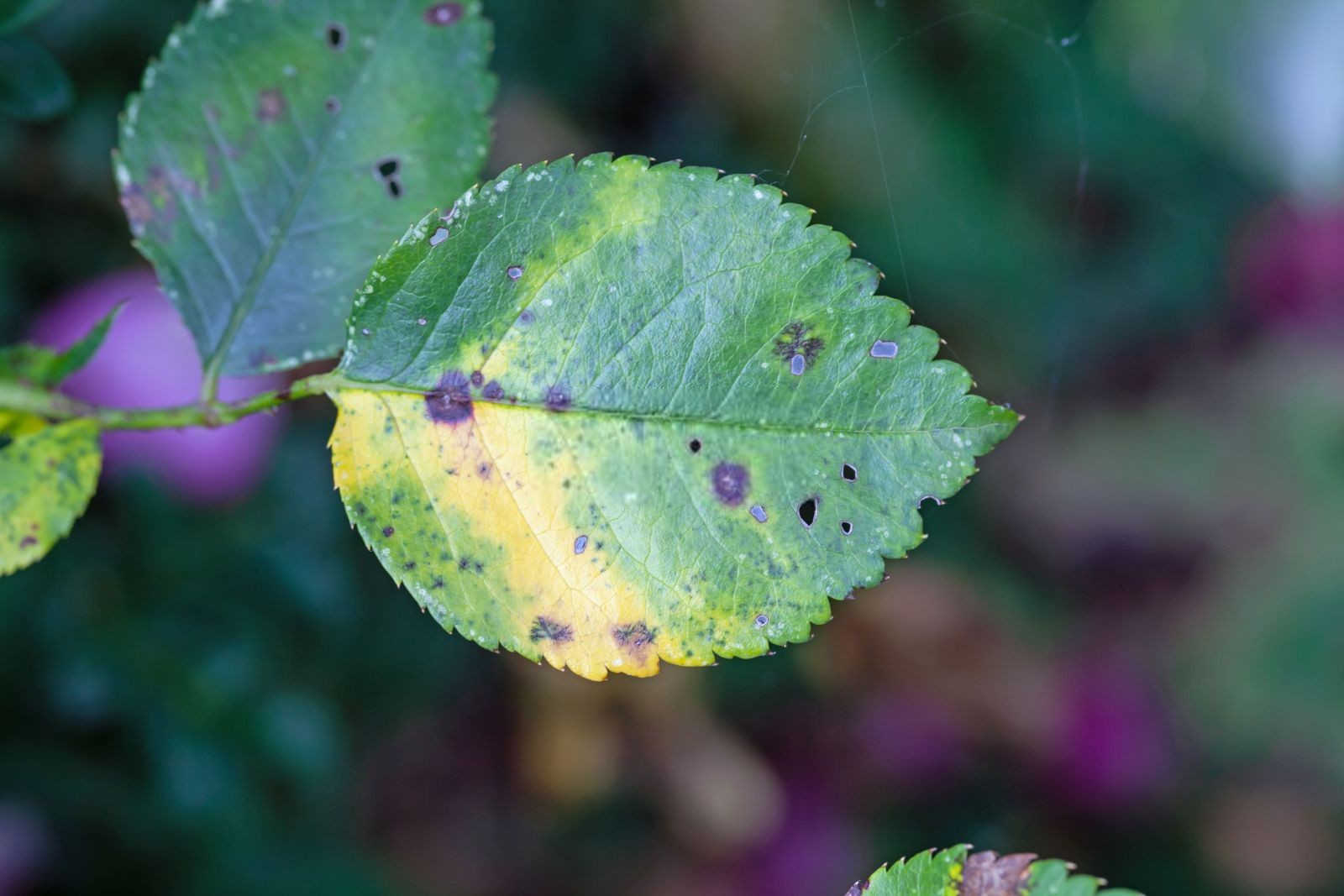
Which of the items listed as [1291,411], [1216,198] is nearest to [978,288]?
[1216,198]

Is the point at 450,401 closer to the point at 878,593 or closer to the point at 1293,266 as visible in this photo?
the point at 878,593

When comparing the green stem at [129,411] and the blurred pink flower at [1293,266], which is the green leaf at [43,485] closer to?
the green stem at [129,411]

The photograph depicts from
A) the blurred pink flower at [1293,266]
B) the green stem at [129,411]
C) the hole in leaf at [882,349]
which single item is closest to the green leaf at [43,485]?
the green stem at [129,411]

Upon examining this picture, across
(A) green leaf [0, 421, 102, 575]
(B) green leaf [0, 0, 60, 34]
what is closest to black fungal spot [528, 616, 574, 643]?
(A) green leaf [0, 421, 102, 575]

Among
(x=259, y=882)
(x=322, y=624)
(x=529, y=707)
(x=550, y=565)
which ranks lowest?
(x=259, y=882)

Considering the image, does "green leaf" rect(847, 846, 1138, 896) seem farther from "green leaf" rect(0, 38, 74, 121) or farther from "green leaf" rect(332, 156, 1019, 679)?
"green leaf" rect(0, 38, 74, 121)

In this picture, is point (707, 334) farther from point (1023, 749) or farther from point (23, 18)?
point (1023, 749)
